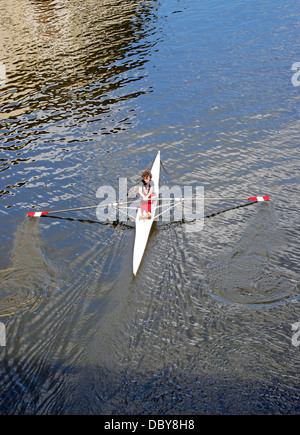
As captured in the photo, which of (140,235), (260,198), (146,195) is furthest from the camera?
(260,198)

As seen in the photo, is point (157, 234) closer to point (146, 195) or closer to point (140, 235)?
point (140, 235)

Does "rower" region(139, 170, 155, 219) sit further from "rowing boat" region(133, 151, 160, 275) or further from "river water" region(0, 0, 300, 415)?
"river water" region(0, 0, 300, 415)

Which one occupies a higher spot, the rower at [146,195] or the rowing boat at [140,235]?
the rower at [146,195]

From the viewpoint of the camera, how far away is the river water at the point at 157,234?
10305 millimetres

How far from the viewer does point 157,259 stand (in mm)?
14227

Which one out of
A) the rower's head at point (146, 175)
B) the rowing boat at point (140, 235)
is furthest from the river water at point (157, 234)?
the rower's head at point (146, 175)

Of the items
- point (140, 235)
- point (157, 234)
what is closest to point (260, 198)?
point (157, 234)

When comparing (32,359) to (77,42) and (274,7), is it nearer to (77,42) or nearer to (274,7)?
(77,42)

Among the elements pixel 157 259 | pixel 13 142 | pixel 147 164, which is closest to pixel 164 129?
pixel 147 164

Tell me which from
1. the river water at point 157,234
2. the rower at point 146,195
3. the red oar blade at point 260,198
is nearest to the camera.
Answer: the river water at point 157,234

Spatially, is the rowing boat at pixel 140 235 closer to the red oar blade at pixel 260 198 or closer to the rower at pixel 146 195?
the rower at pixel 146 195

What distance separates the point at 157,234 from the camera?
15.6 meters

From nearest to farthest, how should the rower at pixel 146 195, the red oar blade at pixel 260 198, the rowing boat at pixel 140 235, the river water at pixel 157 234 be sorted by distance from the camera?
1. the river water at pixel 157 234
2. the rowing boat at pixel 140 235
3. the rower at pixel 146 195
4. the red oar blade at pixel 260 198

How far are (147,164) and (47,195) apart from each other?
15.5 feet
